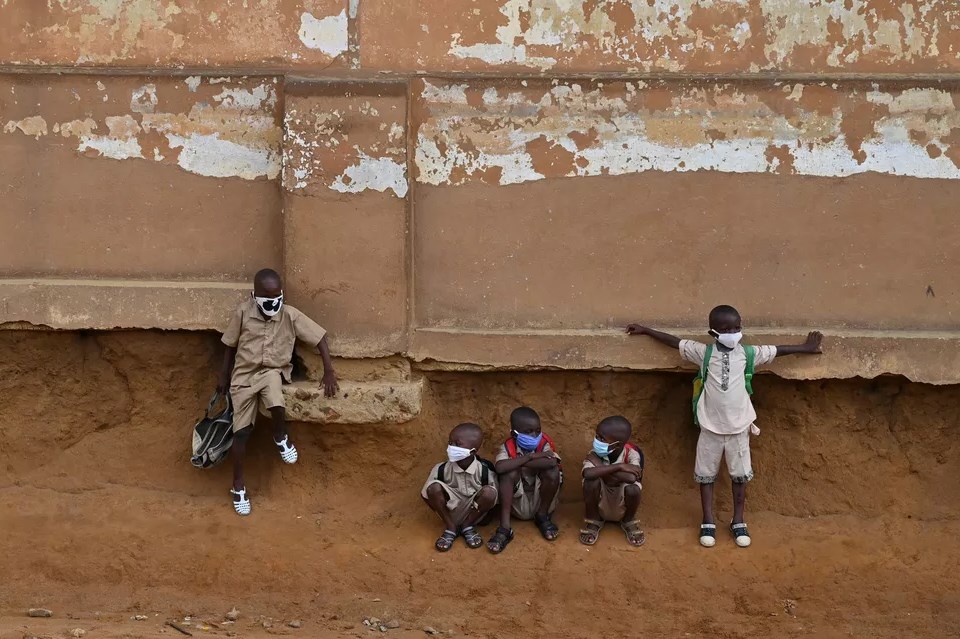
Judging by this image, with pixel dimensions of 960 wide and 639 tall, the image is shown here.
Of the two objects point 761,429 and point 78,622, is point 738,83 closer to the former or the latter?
point 761,429

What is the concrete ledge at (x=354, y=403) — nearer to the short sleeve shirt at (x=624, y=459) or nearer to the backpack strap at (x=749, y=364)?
the short sleeve shirt at (x=624, y=459)

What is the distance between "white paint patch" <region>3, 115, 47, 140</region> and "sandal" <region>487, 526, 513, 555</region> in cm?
331

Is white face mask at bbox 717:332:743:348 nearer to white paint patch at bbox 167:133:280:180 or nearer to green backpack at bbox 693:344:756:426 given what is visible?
green backpack at bbox 693:344:756:426

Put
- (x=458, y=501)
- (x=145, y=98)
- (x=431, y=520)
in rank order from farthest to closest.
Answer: (x=431, y=520)
(x=145, y=98)
(x=458, y=501)

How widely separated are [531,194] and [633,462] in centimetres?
154

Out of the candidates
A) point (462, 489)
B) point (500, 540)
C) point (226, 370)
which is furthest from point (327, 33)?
point (500, 540)

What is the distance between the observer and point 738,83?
20.1 feet

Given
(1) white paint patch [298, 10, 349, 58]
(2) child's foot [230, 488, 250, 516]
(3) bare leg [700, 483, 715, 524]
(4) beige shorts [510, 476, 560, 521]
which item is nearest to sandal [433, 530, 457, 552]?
(4) beige shorts [510, 476, 560, 521]

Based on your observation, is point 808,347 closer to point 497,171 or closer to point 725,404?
point 725,404

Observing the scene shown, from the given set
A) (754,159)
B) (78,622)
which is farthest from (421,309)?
(78,622)

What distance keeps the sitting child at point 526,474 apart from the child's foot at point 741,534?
0.97m

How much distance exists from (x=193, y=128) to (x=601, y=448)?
110 inches

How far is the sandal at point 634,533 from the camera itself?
6.21 m

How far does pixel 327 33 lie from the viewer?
20.3 ft
